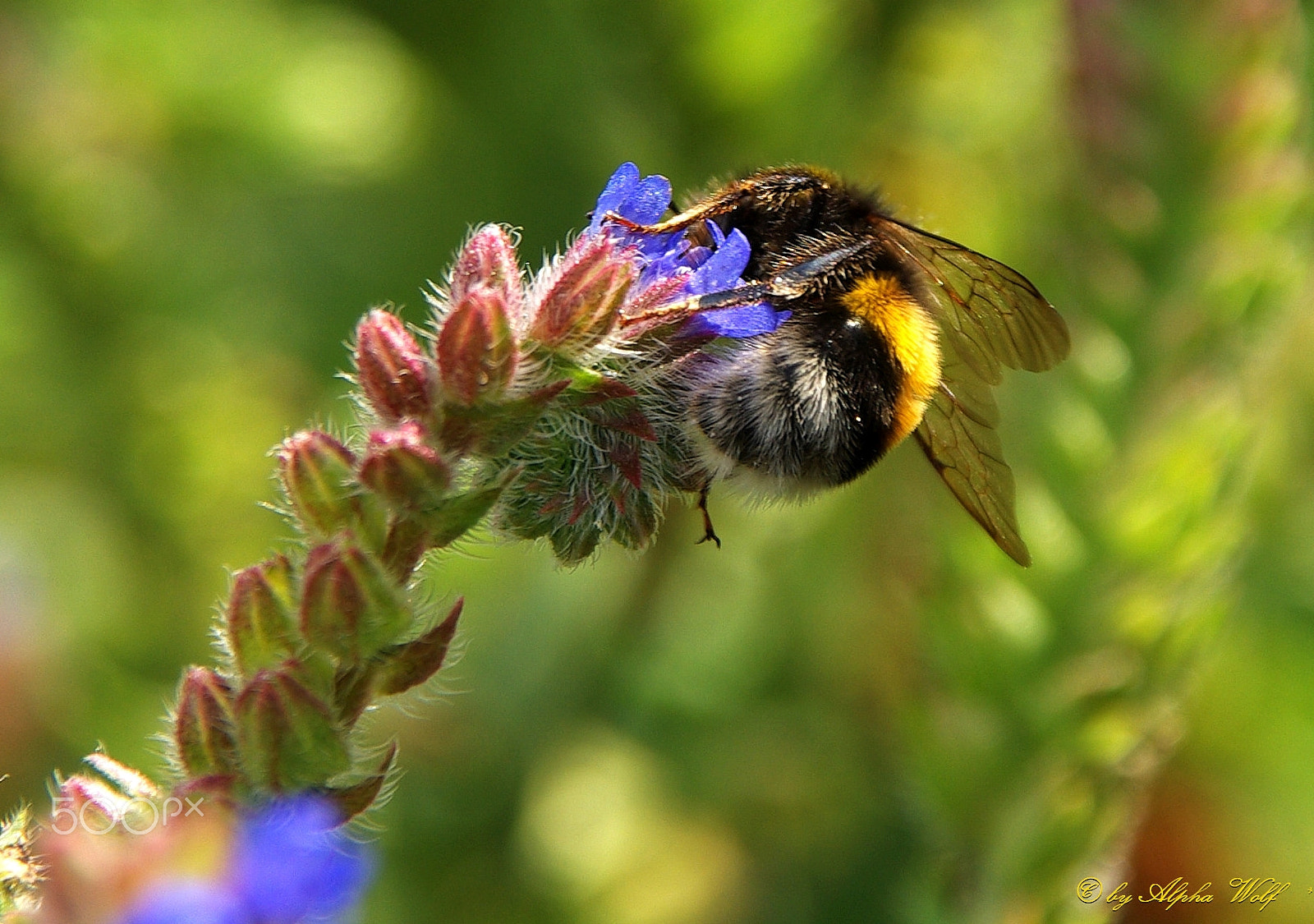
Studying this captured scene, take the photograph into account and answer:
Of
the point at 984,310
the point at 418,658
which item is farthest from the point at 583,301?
the point at 984,310

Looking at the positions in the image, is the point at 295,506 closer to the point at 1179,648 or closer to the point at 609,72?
the point at 1179,648

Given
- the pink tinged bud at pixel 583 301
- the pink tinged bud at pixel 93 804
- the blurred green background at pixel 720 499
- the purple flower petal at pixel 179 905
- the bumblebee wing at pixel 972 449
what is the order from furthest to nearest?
1. the blurred green background at pixel 720 499
2. the bumblebee wing at pixel 972 449
3. the pink tinged bud at pixel 583 301
4. the pink tinged bud at pixel 93 804
5. the purple flower petal at pixel 179 905

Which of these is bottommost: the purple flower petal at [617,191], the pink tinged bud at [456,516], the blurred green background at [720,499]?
the pink tinged bud at [456,516]

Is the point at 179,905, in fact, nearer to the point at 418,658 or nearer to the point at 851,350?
the point at 418,658

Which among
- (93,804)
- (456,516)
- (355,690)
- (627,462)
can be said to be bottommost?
(93,804)

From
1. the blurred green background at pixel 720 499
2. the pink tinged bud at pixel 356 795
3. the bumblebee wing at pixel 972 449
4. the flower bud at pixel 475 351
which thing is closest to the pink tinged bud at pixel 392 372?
the flower bud at pixel 475 351

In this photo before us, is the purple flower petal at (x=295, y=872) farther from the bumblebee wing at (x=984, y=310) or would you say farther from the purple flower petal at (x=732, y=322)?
the bumblebee wing at (x=984, y=310)

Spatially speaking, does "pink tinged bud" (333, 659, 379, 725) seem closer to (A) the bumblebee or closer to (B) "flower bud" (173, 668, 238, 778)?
(B) "flower bud" (173, 668, 238, 778)
